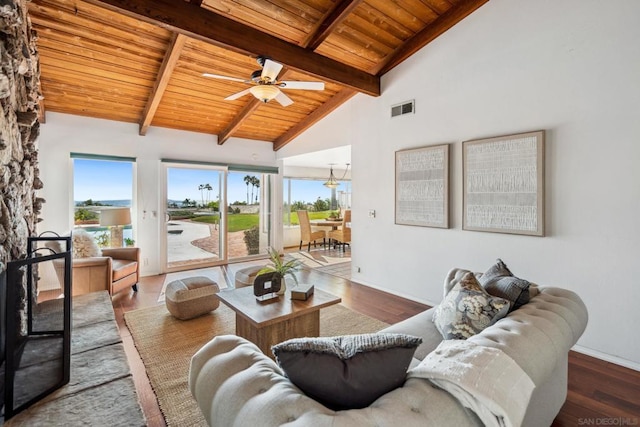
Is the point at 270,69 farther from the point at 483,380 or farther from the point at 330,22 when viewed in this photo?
the point at 483,380

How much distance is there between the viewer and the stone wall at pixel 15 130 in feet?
5.83

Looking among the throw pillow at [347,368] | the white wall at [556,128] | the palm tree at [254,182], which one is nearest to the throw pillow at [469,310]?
the throw pillow at [347,368]

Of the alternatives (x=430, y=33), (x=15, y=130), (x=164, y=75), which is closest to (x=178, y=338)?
(x=15, y=130)

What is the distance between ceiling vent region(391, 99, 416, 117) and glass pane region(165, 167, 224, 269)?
3565 mm

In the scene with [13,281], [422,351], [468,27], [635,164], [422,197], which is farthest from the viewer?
[422,197]

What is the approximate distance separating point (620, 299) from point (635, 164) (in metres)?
1.09

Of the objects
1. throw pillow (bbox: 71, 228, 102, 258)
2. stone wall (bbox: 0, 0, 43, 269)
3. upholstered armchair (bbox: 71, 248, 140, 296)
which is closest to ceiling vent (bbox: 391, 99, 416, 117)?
stone wall (bbox: 0, 0, 43, 269)

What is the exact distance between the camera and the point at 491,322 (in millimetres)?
1638

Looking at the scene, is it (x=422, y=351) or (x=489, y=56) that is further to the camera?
(x=489, y=56)

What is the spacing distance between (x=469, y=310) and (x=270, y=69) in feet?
8.54

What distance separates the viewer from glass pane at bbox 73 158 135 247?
475 centimetres

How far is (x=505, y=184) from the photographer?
10.2 feet

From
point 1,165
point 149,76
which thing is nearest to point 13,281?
point 1,165

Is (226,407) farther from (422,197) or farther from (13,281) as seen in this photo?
(422,197)
